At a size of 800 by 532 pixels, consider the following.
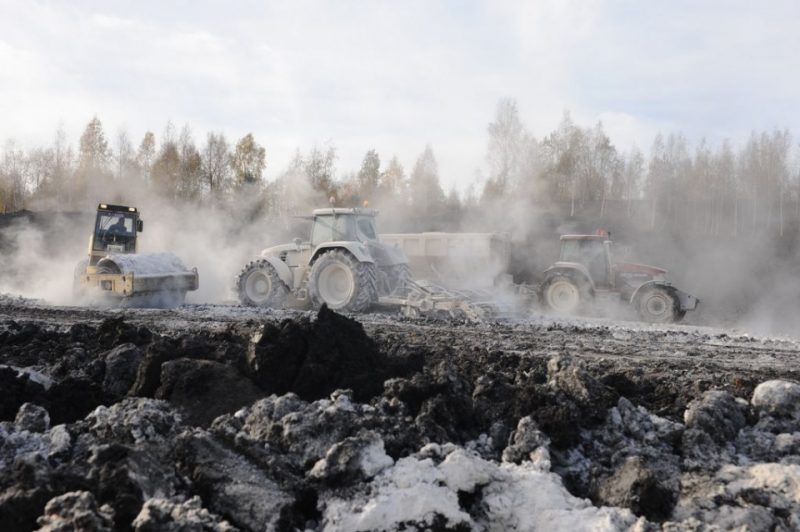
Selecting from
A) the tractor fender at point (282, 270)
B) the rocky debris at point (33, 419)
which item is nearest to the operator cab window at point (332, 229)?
the tractor fender at point (282, 270)

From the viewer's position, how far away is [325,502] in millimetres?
2855

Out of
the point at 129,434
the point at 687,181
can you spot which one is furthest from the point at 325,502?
the point at 687,181

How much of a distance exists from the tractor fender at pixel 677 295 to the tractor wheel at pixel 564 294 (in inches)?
47.8

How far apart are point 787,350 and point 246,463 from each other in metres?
8.62

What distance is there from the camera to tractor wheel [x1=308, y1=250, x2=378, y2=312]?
12.0 meters

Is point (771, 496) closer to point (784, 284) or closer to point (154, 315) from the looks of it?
point (154, 315)

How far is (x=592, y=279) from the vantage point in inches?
603

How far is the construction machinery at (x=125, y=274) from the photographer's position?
1264 cm

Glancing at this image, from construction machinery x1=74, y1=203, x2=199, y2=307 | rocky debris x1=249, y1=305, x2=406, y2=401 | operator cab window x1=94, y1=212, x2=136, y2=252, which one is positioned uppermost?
operator cab window x1=94, y1=212, x2=136, y2=252

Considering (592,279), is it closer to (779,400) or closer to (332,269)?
(332,269)

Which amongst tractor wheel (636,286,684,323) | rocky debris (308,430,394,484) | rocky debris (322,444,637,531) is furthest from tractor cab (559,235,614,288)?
rocky debris (308,430,394,484)

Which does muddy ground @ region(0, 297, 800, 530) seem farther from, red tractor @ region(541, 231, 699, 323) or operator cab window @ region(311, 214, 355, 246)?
red tractor @ region(541, 231, 699, 323)

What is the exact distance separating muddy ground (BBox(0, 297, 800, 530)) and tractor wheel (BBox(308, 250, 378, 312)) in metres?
6.44

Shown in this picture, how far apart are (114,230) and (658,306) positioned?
13.8 metres
